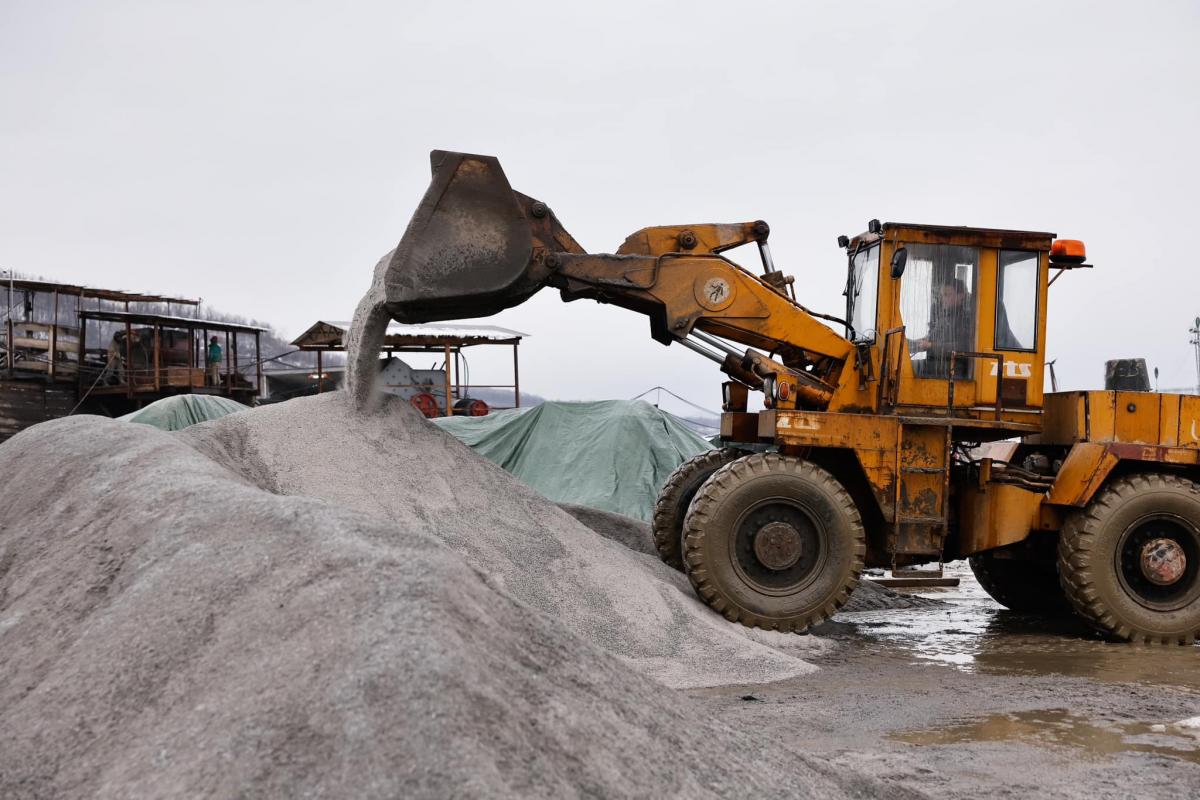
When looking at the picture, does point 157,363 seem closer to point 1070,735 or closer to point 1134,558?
point 1134,558

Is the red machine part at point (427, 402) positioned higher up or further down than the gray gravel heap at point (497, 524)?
higher up

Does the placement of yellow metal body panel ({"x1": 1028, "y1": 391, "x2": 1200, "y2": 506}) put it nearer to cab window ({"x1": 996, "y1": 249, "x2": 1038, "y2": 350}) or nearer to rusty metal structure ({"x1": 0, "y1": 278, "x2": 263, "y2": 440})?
cab window ({"x1": 996, "y1": 249, "x2": 1038, "y2": 350})

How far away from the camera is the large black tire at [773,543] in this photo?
7.49 metres

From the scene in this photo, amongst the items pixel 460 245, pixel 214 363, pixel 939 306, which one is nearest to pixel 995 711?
pixel 939 306

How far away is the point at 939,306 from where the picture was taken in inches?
317

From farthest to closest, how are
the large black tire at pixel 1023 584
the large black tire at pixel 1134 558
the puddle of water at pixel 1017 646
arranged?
the large black tire at pixel 1023 584 → the large black tire at pixel 1134 558 → the puddle of water at pixel 1017 646

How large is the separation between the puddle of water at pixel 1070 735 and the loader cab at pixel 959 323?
9.87 ft

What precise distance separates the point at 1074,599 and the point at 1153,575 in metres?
0.60

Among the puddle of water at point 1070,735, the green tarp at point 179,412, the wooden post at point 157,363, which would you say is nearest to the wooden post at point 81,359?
the wooden post at point 157,363

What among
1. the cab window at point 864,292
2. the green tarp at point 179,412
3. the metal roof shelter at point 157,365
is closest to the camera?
the cab window at point 864,292

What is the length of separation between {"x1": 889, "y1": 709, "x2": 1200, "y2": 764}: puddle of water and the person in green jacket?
22.7 meters

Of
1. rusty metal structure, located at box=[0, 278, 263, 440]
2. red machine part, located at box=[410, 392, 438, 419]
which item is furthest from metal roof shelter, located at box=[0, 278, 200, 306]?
red machine part, located at box=[410, 392, 438, 419]

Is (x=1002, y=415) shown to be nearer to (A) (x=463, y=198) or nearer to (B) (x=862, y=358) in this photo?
(B) (x=862, y=358)

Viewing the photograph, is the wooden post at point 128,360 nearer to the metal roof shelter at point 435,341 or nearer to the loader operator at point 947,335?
the metal roof shelter at point 435,341
